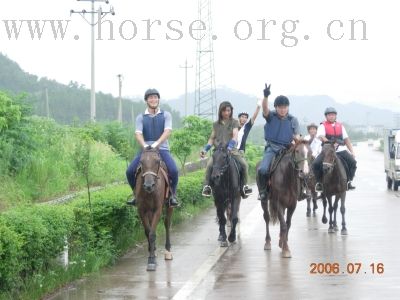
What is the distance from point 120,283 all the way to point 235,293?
5.84 feet

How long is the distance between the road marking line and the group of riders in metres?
1.12

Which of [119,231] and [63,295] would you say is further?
[119,231]

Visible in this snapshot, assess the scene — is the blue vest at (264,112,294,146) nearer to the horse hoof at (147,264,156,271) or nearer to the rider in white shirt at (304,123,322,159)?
the horse hoof at (147,264,156,271)

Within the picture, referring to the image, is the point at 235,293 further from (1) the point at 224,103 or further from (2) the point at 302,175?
(1) the point at 224,103

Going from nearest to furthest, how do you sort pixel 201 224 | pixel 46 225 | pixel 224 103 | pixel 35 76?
pixel 46 225 → pixel 224 103 → pixel 201 224 → pixel 35 76

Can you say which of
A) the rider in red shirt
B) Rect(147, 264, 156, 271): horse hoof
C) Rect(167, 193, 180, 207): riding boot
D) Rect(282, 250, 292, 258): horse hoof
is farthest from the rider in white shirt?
Rect(147, 264, 156, 271): horse hoof

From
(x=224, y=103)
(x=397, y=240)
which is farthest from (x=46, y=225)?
(x=397, y=240)

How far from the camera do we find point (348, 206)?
25.8 metres

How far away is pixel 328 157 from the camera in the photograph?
59.7ft

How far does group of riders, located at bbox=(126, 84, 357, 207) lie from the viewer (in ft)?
46.0

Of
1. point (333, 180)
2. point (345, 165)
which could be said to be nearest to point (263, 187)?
point (333, 180)

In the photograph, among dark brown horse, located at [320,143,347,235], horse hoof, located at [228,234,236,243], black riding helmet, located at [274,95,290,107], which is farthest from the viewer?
dark brown horse, located at [320,143,347,235]

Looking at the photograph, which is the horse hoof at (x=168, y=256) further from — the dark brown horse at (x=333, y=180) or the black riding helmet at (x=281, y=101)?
the dark brown horse at (x=333, y=180)

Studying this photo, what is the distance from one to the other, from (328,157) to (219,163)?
3.50 m
